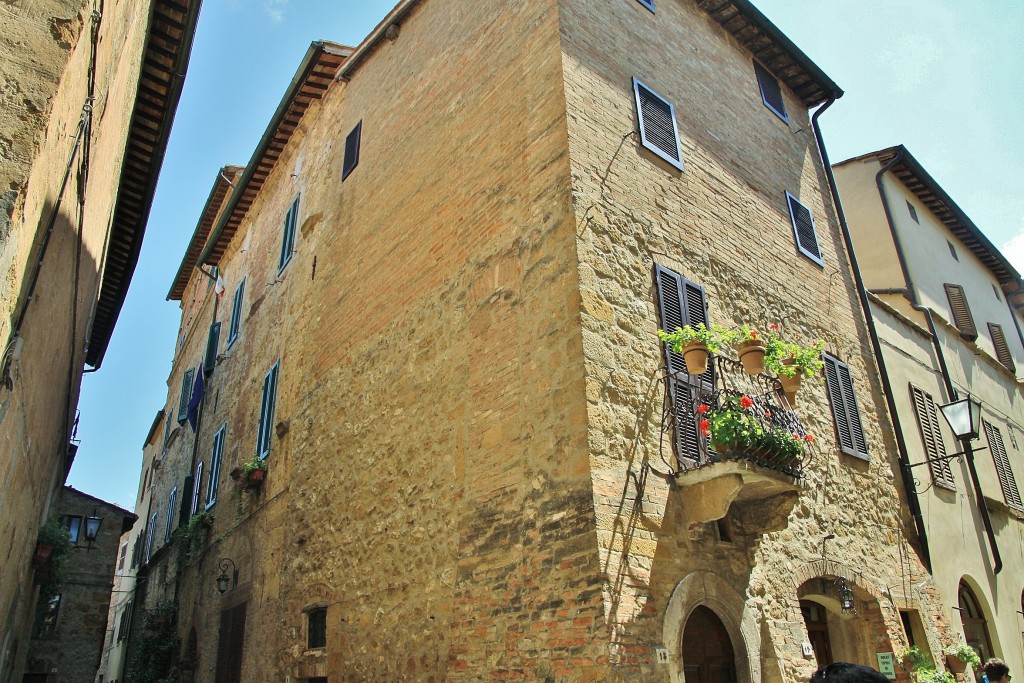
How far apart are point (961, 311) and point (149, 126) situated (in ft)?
49.6

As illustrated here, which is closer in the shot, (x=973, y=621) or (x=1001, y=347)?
(x=973, y=621)

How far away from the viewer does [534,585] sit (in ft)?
20.5

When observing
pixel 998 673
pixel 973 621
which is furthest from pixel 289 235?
pixel 973 621

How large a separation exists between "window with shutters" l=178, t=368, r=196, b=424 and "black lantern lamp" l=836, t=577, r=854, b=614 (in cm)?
1503

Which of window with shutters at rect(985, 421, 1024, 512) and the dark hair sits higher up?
window with shutters at rect(985, 421, 1024, 512)

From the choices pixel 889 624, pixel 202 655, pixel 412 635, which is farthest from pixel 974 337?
pixel 202 655

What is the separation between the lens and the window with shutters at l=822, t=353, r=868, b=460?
30.7 ft

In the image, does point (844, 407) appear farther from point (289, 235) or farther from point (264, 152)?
point (264, 152)

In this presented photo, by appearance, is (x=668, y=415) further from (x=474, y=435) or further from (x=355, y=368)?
(x=355, y=368)

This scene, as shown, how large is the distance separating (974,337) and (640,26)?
31.7 ft

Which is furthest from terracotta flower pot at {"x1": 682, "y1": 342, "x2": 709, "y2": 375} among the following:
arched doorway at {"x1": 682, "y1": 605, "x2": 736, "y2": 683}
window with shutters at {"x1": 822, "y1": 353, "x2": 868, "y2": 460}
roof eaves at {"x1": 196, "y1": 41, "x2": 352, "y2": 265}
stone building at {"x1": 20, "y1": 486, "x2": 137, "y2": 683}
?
stone building at {"x1": 20, "y1": 486, "x2": 137, "y2": 683}

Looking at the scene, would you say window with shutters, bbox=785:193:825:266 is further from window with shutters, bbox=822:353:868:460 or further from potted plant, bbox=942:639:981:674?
potted plant, bbox=942:639:981:674

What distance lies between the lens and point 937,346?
13.0 meters

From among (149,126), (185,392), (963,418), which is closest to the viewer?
(963,418)
